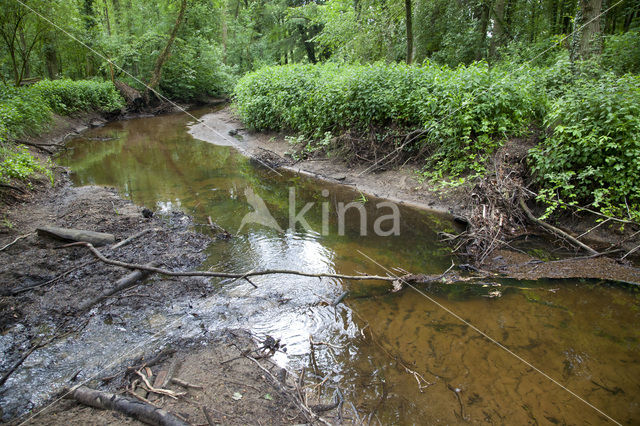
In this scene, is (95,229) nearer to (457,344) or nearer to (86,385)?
(86,385)

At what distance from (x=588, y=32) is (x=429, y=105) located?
13.0 ft

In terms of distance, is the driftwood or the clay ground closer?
the clay ground

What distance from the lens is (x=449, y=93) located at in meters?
7.71

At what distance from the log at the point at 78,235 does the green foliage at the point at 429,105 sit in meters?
6.57

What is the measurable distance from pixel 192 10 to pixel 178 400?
94.0 ft

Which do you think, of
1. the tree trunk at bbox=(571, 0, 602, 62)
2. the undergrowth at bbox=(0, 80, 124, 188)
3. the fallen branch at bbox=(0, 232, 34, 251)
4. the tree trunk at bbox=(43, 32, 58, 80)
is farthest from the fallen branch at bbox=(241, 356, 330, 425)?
the tree trunk at bbox=(43, 32, 58, 80)

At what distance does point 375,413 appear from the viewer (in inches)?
117

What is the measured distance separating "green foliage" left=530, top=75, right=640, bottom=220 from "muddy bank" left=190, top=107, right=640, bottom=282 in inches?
16.5

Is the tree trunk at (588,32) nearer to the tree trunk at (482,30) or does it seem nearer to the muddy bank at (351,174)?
the muddy bank at (351,174)

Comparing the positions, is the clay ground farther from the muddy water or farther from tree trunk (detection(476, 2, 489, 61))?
tree trunk (detection(476, 2, 489, 61))

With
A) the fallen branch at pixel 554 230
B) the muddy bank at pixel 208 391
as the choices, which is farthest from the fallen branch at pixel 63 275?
the fallen branch at pixel 554 230

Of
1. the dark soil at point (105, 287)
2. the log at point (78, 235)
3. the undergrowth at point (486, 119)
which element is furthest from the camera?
the undergrowth at point (486, 119)

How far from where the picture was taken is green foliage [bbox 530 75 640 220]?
541 cm

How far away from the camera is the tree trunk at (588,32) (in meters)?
7.87
